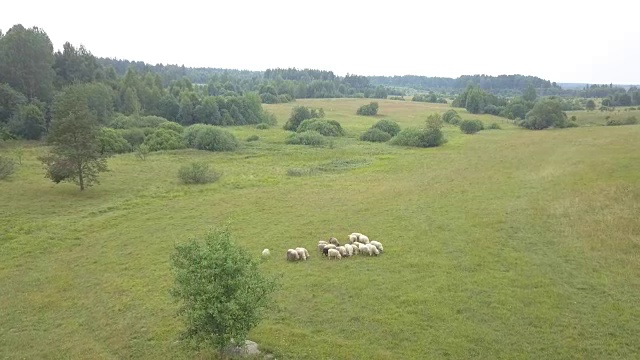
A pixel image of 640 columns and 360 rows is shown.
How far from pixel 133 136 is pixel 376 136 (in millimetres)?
40351

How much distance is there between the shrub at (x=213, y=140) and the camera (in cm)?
7244

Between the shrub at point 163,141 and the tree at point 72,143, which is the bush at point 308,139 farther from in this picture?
the tree at point 72,143

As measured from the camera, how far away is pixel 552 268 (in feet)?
82.9

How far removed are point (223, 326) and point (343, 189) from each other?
30334 millimetres

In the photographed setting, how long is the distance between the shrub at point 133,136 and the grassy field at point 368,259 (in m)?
19.9

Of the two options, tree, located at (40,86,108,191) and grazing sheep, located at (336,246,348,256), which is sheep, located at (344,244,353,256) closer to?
grazing sheep, located at (336,246,348,256)

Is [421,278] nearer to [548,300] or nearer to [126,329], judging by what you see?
[548,300]

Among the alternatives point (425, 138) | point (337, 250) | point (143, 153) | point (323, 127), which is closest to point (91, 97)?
point (143, 153)

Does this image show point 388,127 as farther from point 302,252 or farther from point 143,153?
point 302,252

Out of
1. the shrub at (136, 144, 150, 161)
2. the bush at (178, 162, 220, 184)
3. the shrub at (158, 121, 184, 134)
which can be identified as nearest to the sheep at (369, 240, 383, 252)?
the bush at (178, 162, 220, 184)

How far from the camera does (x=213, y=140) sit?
72.6 metres

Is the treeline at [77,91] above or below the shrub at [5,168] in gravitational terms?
above

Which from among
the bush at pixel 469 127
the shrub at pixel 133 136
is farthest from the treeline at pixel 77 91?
the bush at pixel 469 127

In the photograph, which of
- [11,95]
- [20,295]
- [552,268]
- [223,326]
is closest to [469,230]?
[552,268]
